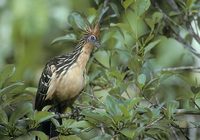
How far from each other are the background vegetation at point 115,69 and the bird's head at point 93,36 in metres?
0.09

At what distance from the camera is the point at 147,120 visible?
2682 mm

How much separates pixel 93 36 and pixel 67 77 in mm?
265

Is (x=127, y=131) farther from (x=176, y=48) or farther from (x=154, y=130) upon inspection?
(x=176, y=48)

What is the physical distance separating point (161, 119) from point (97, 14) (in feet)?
3.41

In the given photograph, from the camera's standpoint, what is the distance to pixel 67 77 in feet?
11.2

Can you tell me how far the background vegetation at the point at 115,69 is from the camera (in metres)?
2.72

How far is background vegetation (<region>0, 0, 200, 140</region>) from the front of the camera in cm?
272

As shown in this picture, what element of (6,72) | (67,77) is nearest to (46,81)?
(67,77)

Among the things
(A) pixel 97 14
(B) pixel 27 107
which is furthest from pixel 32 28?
(B) pixel 27 107

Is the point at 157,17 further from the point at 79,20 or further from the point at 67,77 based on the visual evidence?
the point at 67,77

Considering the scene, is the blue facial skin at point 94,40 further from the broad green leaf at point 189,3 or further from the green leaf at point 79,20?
the broad green leaf at point 189,3

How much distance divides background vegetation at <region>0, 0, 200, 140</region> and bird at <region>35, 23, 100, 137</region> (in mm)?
67

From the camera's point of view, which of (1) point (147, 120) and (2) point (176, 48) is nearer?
(1) point (147, 120)

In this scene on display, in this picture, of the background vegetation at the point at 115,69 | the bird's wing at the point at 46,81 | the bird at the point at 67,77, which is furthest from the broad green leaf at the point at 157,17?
the bird's wing at the point at 46,81
